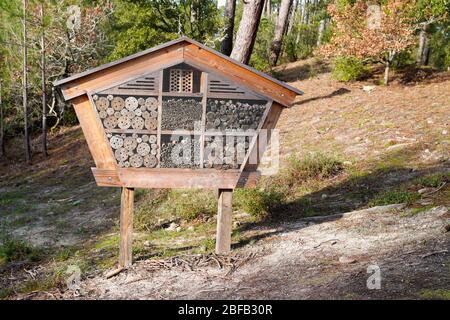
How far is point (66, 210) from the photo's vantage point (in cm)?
1023

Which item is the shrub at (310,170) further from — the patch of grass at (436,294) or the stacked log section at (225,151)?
the patch of grass at (436,294)

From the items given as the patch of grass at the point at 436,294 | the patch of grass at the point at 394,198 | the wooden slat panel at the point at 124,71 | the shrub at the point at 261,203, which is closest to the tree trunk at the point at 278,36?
the shrub at the point at 261,203

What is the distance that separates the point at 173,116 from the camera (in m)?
5.59

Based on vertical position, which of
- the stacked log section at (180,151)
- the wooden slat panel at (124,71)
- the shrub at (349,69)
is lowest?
the stacked log section at (180,151)

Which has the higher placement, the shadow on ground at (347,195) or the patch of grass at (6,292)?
the shadow on ground at (347,195)

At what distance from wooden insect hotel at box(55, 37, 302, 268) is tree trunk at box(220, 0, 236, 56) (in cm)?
976

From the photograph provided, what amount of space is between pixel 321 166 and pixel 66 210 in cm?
545

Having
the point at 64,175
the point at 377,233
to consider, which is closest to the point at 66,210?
the point at 64,175

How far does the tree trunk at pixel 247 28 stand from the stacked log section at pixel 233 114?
623cm

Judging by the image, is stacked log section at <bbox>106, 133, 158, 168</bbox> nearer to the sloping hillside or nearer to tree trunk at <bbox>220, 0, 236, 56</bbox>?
the sloping hillside

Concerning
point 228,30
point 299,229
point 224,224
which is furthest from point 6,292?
point 228,30

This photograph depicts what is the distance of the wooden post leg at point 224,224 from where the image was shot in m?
5.99

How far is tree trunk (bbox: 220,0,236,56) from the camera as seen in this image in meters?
15.4

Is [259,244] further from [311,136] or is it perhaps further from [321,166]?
[311,136]
